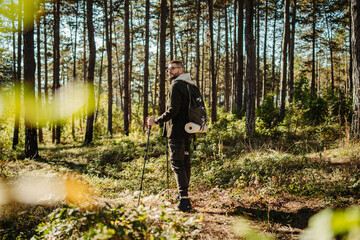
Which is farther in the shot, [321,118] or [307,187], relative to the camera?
[321,118]

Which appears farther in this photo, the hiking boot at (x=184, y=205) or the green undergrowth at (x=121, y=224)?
the hiking boot at (x=184, y=205)

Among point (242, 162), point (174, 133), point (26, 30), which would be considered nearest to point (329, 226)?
point (174, 133)

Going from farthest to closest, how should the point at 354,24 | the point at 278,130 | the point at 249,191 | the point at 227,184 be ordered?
the point at 278,130
the point at 354,24
the point at 227,184
the point at 249,191

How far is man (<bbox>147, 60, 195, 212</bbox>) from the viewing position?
12.7 feet

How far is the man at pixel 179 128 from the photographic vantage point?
3.86m

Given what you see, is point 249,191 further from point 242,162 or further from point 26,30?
point 26,30

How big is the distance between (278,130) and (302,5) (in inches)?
718

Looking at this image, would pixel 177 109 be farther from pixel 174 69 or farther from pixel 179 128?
pixel 174 69

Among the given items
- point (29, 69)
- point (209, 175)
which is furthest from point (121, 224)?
point (29, 69)

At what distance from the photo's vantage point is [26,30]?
9.33 m

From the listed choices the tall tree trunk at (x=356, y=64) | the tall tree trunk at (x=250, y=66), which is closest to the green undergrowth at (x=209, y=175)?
the tall tree trunk at (x=356, y=64)

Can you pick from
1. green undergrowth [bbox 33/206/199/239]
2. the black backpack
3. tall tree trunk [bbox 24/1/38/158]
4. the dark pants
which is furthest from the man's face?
tall tree trunk [bbox 24/1/38/158]

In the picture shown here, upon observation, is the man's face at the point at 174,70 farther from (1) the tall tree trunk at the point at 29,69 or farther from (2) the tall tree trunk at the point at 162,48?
(2) the tall tree trunk at the point at 162,48

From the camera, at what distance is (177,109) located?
3.87 m
